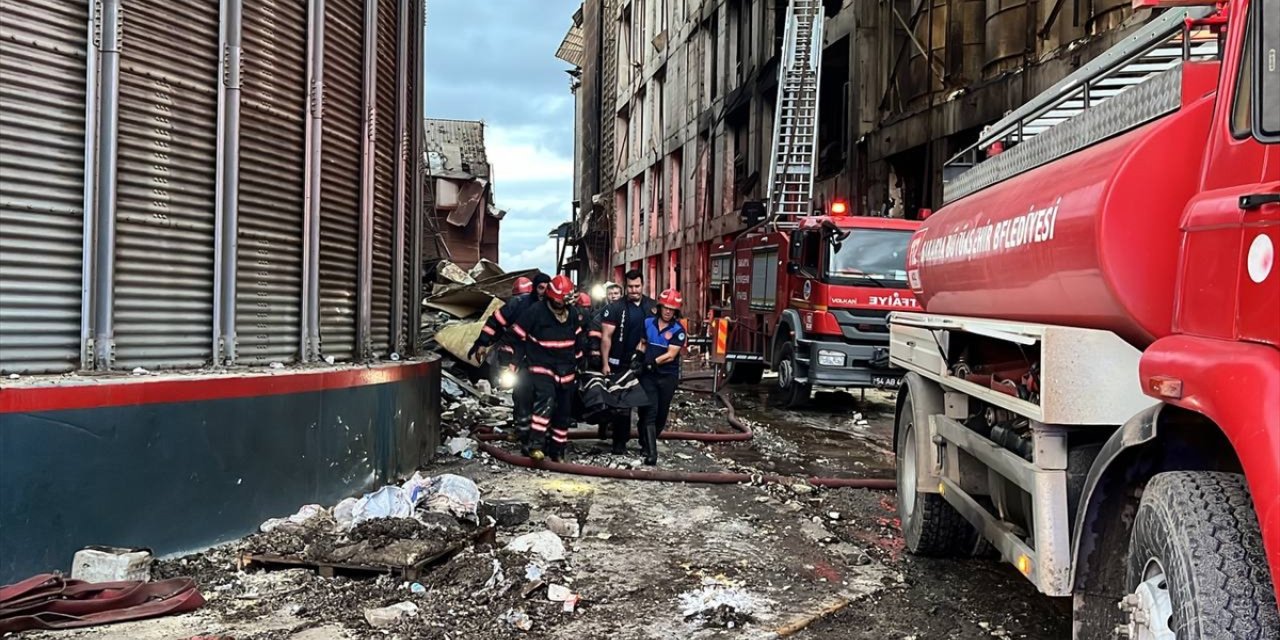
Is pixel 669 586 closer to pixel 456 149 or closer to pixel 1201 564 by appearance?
pixel 1201 564

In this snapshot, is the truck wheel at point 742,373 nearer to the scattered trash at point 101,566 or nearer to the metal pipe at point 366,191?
the metal pipe at point 366,191

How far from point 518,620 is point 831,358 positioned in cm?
745

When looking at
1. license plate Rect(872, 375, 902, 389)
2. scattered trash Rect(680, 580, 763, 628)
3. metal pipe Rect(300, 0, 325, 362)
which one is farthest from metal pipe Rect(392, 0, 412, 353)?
license plate Rect(872, 375, 902, 389)

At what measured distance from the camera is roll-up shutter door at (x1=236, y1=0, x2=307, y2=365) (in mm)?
5473

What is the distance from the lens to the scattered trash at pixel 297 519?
5.36 metres

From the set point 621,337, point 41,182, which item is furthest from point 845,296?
point 41,182

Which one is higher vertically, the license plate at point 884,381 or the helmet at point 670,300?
the helmet at point 670,300

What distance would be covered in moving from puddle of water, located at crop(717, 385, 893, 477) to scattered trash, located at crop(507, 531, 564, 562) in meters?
3.35

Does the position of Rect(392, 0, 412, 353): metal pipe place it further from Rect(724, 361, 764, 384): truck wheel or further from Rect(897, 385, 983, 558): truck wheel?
Rect(724, 361, 764, 384): truck wheel

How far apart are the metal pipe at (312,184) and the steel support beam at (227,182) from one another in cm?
61

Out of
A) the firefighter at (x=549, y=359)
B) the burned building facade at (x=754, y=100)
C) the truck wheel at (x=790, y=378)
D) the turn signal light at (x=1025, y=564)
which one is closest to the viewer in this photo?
the turn signal light at (x=1025, y=564)

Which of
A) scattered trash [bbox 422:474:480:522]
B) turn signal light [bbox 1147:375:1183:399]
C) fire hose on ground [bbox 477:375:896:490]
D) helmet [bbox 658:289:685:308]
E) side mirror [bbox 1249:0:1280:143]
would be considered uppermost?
side mirror [bbox 1249:0:1280:143]

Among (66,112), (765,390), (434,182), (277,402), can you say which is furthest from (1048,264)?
(434,182)

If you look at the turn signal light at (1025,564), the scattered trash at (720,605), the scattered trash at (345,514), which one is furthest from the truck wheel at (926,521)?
the scattered trash at (345,514)
